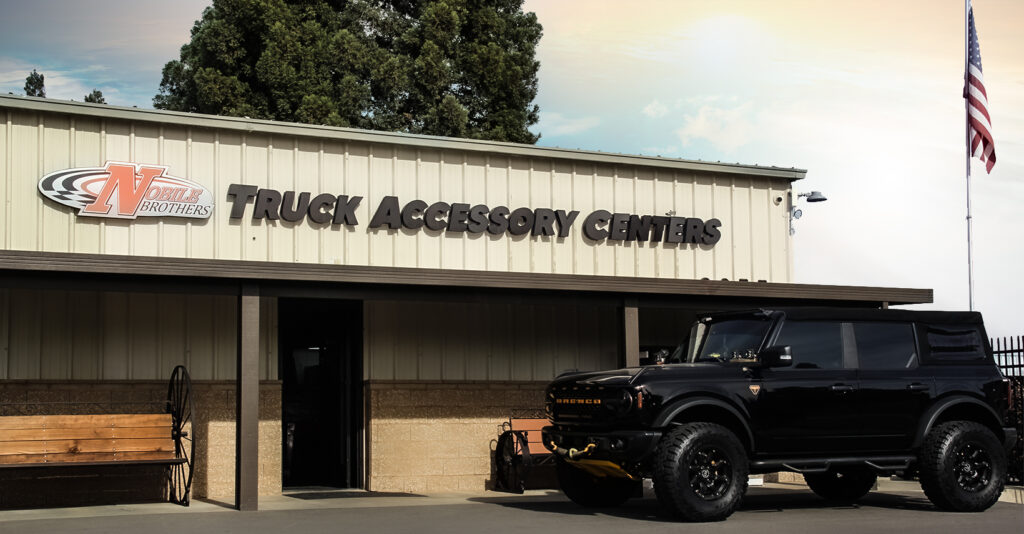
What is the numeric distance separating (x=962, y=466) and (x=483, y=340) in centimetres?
754

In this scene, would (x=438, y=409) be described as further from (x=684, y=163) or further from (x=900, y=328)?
(x=900, y=328)

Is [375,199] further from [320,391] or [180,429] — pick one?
[180,429]

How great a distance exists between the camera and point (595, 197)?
19094mm

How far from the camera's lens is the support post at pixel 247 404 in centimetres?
1398

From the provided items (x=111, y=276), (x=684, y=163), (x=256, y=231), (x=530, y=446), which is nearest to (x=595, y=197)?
(x=684, y=163)

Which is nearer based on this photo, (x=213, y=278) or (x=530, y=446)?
(x=213, y=278)

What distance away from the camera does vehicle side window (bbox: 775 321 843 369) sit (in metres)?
13.0

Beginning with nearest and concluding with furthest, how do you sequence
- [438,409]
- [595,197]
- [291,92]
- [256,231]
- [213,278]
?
[213,278], [256,231], [438,409], [595,197], [291,92]

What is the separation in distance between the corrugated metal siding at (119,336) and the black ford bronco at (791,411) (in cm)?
538

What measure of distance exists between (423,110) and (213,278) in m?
20.0

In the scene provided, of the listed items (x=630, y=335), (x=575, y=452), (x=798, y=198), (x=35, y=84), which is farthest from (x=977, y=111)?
(x=35, y=84)

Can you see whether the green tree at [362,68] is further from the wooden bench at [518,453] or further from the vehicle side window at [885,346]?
the vehicle side window at [885,346]

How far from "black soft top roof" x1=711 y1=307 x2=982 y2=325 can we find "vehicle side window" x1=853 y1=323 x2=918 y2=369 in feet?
0.29

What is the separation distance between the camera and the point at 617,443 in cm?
1225
